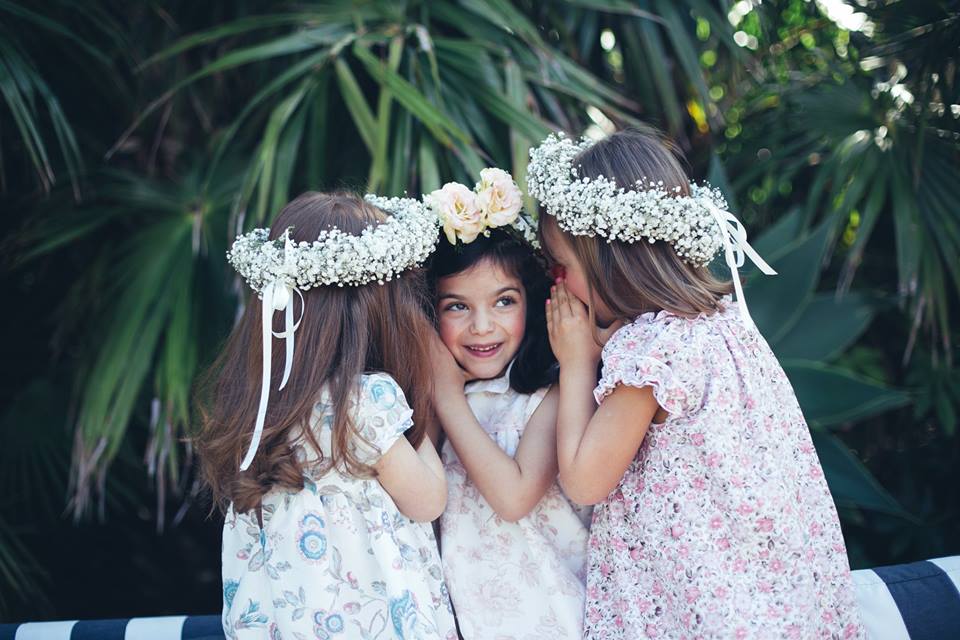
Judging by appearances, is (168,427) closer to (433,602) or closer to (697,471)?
(433,602)

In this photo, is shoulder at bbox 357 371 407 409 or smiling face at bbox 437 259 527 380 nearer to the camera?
shoulder at bbox 357 371 407 409

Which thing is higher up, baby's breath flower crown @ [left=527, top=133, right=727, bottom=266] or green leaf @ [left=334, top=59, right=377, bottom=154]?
green leaf @ [left=334, top=59, right=377, bottom=154]

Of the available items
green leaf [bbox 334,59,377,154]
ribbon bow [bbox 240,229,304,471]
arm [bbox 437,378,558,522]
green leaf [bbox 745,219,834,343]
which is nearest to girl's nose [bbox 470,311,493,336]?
arm [bbox 437,378,558,522]

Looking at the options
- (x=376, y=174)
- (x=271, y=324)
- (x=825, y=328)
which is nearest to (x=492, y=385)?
(x=271, y=324)

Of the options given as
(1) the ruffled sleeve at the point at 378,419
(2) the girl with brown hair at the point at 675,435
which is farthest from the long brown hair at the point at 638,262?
(1) the ruffled sleeve at the point at 378,419

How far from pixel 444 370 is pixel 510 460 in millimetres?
317

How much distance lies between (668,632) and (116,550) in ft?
9.85

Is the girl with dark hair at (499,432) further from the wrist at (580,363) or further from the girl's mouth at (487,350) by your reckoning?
the wrist at (580,363)

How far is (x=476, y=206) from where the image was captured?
7.31ft

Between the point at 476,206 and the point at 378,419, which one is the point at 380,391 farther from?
the point at 476,206

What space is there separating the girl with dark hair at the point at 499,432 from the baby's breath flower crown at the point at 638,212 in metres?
0.24

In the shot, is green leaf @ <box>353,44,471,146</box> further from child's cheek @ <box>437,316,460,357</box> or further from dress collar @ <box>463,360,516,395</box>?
dress collar @ <box>463,360,516,395</box>

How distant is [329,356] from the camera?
2.01m

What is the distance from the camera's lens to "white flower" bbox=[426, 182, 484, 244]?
7.20 feet
